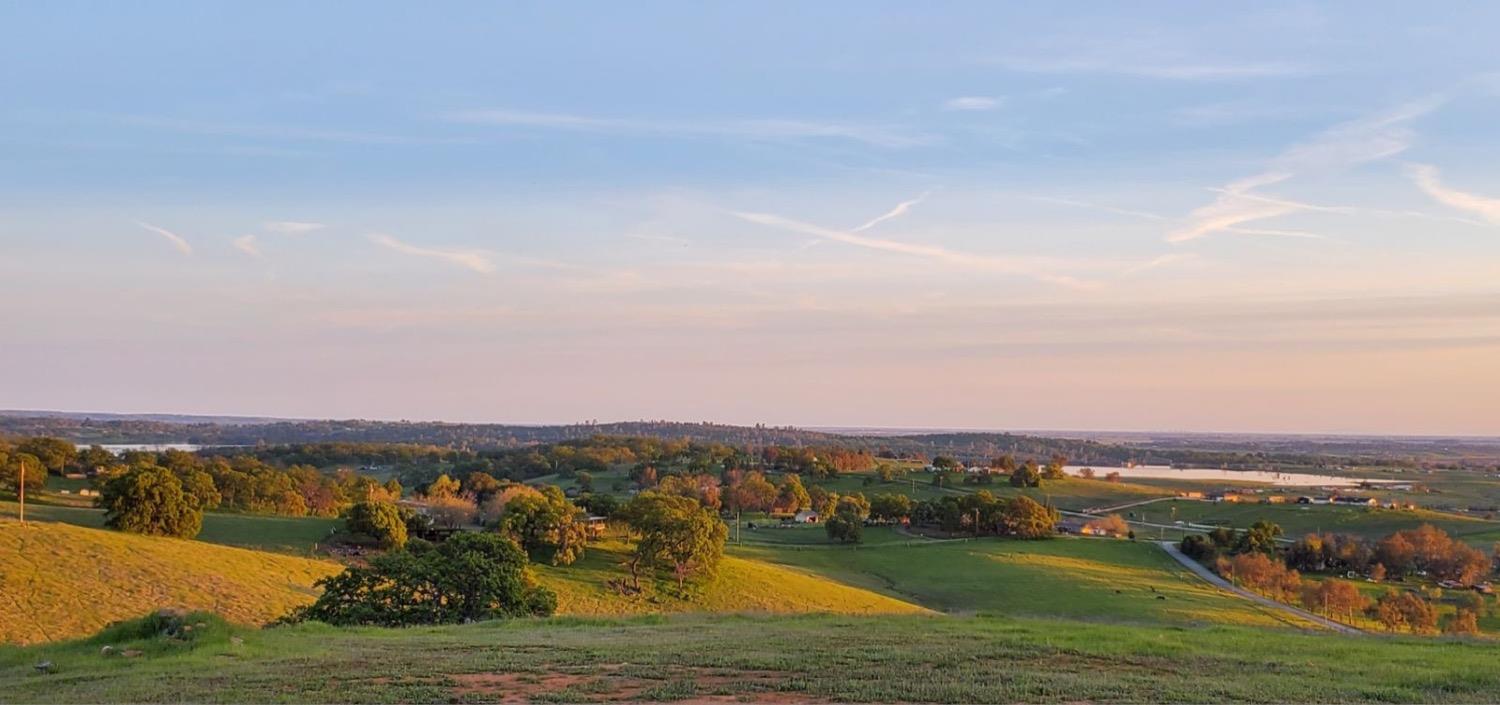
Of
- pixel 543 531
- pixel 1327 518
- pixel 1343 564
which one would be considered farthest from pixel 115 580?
pixel 1327 518

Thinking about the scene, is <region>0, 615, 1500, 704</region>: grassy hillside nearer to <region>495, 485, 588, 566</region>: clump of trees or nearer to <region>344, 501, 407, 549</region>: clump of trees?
<region>495, 485, 588, 566</region>: clump of trees

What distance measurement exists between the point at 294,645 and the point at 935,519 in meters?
88.2

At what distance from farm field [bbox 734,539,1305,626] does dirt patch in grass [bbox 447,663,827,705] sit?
130 ft

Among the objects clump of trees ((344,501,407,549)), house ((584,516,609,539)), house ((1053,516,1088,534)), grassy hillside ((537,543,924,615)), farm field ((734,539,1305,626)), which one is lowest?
house ((1053,516,1088,534))

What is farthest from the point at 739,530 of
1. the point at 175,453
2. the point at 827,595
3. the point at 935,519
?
the point at 175,453

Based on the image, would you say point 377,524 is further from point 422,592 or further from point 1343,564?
point 1343,564

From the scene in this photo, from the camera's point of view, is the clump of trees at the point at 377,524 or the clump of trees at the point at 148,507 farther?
the clump of trees at the point at 377,524

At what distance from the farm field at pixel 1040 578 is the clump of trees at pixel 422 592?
28.3 meters

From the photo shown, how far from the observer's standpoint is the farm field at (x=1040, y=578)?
57.0 metres

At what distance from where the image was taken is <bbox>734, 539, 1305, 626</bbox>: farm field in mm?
57006

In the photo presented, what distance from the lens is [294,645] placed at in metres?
18.2

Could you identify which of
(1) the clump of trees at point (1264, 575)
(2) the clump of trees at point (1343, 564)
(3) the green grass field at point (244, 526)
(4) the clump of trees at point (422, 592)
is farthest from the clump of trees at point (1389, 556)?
(3) the green grass field at point (244, 526)

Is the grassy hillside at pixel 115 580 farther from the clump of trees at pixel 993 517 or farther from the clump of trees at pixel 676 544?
the clump of trees at pixel 993 517

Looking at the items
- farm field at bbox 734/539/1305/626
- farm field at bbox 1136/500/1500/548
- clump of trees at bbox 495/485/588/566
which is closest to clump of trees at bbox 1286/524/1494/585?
farm field at bbox 734/539/1305/626
